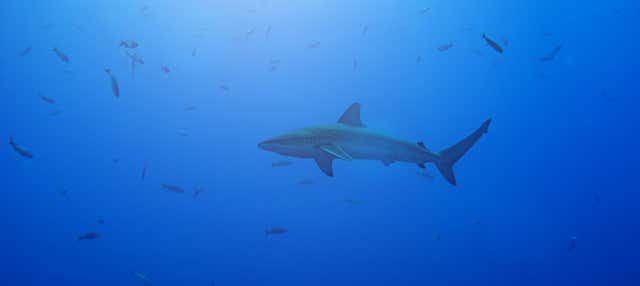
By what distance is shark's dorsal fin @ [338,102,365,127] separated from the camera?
20.4 ft

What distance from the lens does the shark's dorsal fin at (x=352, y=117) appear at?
6.22 m

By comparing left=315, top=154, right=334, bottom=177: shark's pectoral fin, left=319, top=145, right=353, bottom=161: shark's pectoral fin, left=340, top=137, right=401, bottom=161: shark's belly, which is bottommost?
left=315, top=154, right=334, bottom=177: shark's pectoral fin

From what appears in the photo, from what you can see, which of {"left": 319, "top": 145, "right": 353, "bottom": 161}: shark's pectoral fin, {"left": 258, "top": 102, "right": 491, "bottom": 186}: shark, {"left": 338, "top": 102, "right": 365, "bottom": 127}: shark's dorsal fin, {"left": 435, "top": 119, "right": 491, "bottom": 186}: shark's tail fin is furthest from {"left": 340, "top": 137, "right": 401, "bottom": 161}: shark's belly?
{"left": 435, "top": 119, "right": 491, "bottom": 186}: shark's tail fin

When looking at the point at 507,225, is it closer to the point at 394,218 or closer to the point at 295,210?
the point at 394,218

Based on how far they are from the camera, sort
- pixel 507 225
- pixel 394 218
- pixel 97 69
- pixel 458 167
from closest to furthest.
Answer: pixel 97 69, pixel 394 218, pixel 507 225, pixel 458 167

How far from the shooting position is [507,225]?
864 inches

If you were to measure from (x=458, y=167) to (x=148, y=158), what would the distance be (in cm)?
1755

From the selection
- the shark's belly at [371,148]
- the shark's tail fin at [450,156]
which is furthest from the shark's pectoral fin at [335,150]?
the shark's tail fin at [450,156]

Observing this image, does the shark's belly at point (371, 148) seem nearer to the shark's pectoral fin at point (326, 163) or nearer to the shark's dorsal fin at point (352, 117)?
the shark's pectoral fin at point (326, 163)

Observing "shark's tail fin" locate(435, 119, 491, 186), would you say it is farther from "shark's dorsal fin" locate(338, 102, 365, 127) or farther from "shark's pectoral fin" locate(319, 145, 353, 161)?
"shark's pectoral fin" locate(319, 145, 353, 161)

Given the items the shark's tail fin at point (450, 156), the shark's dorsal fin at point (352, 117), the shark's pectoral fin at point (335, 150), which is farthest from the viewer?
the shark's tail fin at point (450, 156)

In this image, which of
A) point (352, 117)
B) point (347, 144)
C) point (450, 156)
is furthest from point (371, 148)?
point (450, 156)

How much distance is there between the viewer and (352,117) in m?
6.25

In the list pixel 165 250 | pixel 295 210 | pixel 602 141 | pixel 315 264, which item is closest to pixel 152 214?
pixel 165 250
